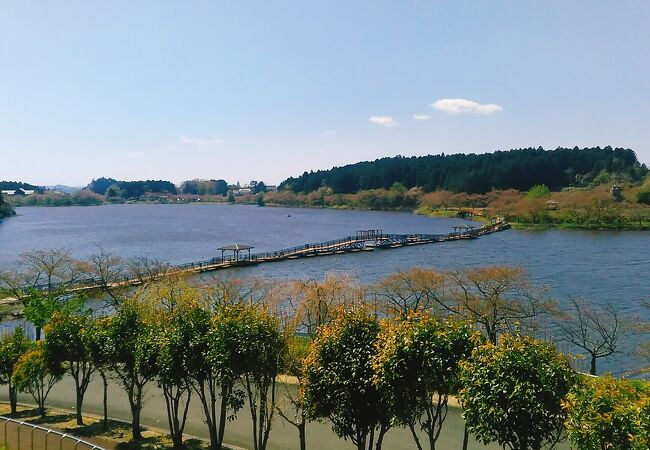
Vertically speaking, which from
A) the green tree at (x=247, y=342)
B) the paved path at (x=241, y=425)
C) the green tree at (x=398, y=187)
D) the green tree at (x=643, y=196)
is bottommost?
the paved path at (x=241, y=425)

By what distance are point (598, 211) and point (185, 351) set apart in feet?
316

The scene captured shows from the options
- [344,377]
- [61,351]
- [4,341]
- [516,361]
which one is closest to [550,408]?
[516,361]

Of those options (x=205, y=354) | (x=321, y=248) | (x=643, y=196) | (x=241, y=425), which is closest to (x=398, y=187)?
(x=643, y=196)

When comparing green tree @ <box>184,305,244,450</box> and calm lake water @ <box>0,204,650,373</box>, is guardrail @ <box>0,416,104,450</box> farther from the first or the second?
calm lake water @ <box>0,204,650,373</box>

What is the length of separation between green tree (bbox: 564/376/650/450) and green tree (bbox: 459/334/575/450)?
0.54 meters

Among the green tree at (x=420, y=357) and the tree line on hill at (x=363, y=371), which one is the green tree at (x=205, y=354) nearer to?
the tree line on hill at (x=363, y=371)

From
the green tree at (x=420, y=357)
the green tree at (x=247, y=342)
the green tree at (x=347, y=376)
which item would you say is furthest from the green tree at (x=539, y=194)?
the green tree at (x=420, y=357)

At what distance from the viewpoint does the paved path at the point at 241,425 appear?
16.3 metres

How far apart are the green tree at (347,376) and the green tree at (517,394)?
249cm

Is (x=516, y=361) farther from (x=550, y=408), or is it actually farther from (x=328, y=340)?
(x=328, y=340)

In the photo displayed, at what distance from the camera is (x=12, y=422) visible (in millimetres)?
13203

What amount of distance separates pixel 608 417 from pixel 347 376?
512 cm

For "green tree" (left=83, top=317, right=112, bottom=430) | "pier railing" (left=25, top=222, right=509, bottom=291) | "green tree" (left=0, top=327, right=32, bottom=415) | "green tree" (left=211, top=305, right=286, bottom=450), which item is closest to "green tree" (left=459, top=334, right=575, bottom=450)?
"green tree" (left=211, top=305, right=286, bottom=450)

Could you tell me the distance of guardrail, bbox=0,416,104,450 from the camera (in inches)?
438
